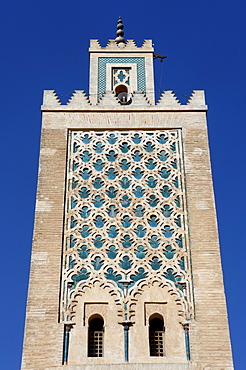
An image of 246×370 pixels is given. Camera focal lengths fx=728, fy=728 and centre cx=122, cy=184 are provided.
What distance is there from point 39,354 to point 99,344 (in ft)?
2.53

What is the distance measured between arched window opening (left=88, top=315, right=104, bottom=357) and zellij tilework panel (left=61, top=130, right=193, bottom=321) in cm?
33

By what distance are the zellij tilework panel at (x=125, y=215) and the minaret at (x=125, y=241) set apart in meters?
0.01

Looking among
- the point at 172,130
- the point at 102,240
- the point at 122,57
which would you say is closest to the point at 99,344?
the point at 102,240

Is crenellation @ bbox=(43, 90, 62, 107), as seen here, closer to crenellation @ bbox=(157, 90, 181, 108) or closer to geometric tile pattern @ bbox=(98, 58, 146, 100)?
geometric tile pattern @ bbox=(98, 58, 146, 100)

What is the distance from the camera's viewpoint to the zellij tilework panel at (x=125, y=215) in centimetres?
938

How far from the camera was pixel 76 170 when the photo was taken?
410 inches

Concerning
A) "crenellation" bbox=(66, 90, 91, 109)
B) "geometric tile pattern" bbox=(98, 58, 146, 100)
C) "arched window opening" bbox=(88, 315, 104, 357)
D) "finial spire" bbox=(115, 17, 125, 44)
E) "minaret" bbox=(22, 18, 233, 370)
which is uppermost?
"finial spire" bbox=(115, 17, 125, 44)

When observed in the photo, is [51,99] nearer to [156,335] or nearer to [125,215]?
[125,215]

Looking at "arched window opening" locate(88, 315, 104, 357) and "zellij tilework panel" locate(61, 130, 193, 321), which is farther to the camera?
"zellij tilework panel" locate(61, 130, 193, 321)

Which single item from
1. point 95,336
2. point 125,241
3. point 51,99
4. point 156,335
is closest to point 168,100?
point 51,99

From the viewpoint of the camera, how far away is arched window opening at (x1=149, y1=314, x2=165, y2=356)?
29.2 ft

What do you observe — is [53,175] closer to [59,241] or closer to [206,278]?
[59,241]

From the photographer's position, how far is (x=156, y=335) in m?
9.05

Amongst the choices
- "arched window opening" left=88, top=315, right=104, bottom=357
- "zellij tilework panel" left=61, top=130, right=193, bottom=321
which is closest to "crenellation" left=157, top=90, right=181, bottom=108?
"zellij tilework panel" left=61, top=130, right=193, bottom=321
